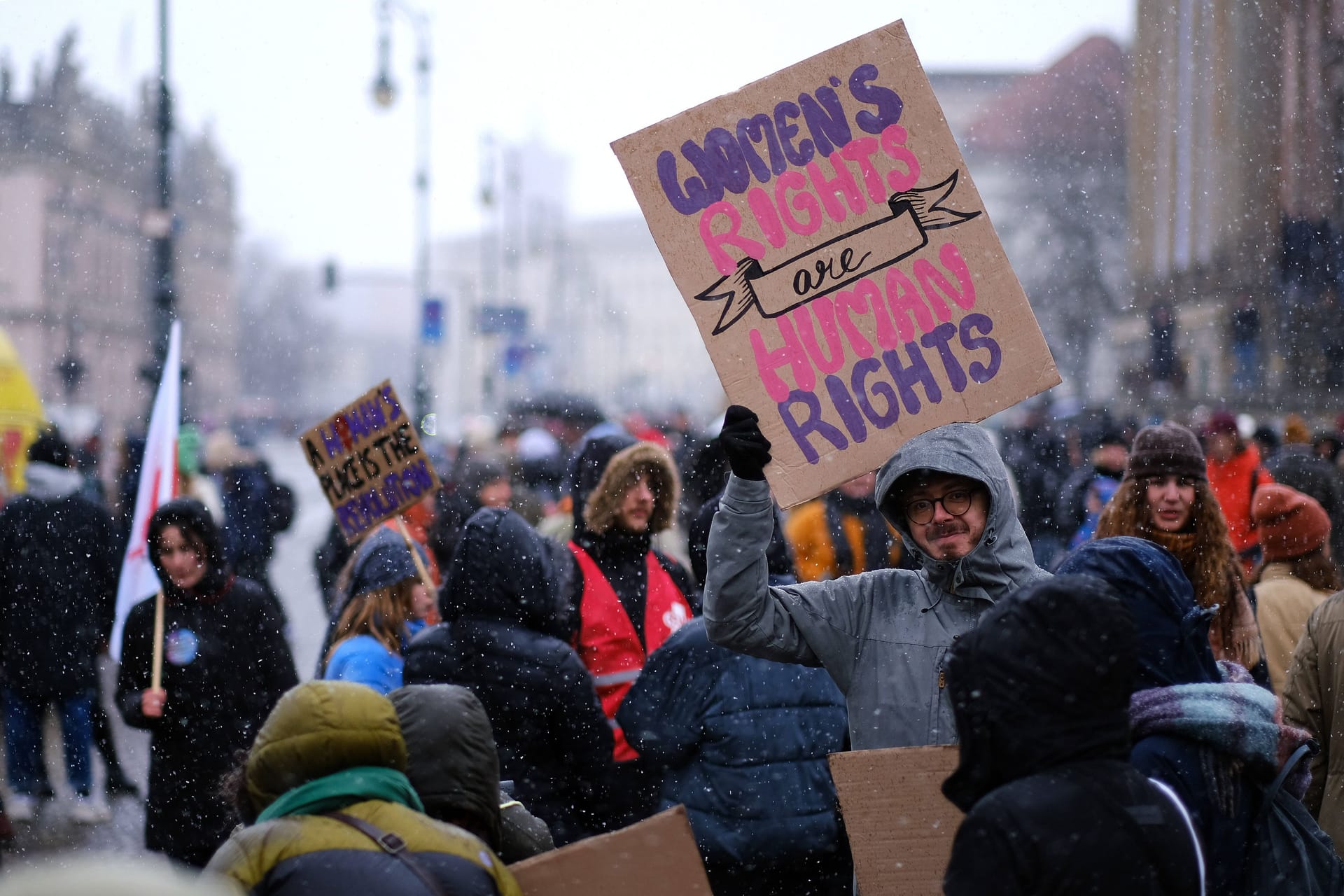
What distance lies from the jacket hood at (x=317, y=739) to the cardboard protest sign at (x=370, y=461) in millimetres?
3036

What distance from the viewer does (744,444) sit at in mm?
2824

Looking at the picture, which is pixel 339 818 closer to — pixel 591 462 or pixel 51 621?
pixel 591 462

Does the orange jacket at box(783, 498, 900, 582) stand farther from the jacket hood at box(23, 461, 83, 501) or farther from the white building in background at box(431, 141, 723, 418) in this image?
the white building in background at box(431, 141, 723, 418)

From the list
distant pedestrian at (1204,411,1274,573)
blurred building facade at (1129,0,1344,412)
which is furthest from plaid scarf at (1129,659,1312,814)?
blurred building facade at (1129,0,1344,412)

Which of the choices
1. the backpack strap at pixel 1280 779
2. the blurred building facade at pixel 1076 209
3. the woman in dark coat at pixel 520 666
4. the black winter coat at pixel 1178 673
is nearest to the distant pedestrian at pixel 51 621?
the woman in dark coat at pixel 520 666

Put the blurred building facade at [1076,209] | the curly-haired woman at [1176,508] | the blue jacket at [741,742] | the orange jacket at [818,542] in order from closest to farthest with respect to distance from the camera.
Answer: the blue jacket at [741,742] < the curly-haired woman at [1176,508] < the orange jacket at [818,542] < the blurred building facade at [1076,209]

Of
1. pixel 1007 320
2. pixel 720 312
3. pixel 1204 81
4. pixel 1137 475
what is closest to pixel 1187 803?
pixel 1007 320

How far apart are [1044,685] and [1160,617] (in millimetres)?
561

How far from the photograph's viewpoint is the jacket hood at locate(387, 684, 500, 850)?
2.50 m

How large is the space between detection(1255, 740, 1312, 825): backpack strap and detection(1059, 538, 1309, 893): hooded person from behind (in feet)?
0.04

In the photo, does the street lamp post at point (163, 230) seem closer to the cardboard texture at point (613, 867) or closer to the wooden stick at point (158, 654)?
the wooden stick at point (158, 654)

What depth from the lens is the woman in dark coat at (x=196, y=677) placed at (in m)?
4.78

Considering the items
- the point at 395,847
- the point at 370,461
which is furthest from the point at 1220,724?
the point at 370,461

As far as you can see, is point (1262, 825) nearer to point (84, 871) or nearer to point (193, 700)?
point (84, 871)
